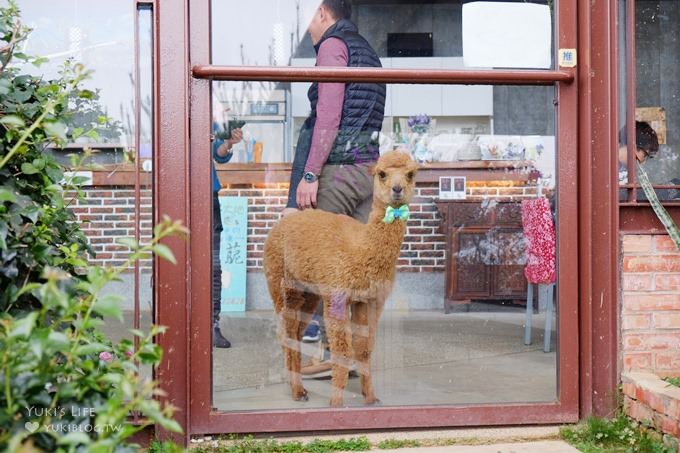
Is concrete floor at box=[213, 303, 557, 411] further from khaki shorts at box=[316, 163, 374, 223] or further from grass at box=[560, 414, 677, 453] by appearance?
khaki shorts at box=[316, 163, 374, 223]

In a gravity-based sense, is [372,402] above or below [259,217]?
below

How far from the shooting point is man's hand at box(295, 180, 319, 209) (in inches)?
148

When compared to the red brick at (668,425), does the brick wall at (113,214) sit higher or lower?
higher

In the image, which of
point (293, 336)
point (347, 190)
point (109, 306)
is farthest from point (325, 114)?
point (109, 306)

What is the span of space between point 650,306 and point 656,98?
3.90 feet

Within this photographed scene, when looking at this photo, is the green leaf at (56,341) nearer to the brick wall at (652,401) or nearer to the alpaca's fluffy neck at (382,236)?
the alpaca's fluffy neck at (382,236)

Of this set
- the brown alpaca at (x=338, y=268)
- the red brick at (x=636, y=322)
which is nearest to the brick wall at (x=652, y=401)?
the red brick at (x=636, y=322)

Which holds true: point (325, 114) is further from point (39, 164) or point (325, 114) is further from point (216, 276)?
point (39, 164)

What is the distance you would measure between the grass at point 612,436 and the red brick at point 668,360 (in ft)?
1.05

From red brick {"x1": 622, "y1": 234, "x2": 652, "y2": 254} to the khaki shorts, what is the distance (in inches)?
47.8

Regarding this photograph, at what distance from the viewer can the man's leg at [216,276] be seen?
146 inches

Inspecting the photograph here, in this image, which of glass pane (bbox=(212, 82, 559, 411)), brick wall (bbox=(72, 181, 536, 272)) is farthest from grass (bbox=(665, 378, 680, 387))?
brick wall (bbox=(72, 181, 536, 272))

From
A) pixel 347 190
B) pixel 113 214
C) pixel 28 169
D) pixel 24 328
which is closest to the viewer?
pixel 24 328

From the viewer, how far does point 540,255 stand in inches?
154
